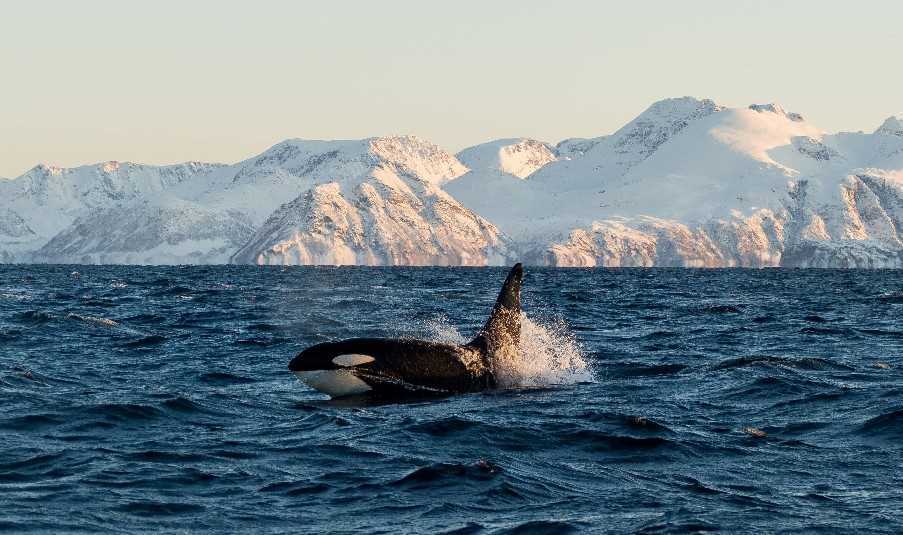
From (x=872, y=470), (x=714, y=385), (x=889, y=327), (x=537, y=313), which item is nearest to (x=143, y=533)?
Answer: (x=872, y=470)

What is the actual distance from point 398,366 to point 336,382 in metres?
1.28

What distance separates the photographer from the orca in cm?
2375

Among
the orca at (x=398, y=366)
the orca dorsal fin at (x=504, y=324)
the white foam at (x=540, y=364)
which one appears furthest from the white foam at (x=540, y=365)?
the orca at (x=398, y=366)

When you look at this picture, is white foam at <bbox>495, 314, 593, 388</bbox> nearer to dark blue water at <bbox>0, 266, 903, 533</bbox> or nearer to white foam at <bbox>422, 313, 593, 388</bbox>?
white foam at <bbox>422, 313, 593, 388</bbox>

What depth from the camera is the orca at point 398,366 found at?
2375cm

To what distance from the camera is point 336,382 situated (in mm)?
23906

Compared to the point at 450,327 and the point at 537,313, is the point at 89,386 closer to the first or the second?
the point at 450,327

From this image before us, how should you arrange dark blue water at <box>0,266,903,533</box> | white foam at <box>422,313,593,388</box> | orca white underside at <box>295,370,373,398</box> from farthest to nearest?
white foam at <box>422,313,593,388</box>, orca white underside at <box>295,370,373,398</box>, dark blue water at <box>0,266,903,533</box>

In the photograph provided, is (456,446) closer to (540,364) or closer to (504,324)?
(504,324)

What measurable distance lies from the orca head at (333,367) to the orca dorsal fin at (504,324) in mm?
3253

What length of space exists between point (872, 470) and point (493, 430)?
5.97m

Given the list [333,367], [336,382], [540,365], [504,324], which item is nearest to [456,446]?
[333,367]

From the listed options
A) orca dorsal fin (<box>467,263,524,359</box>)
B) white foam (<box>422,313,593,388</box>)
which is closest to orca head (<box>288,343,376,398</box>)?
orca dorsal fin (<box>467,263,524,359</box>)

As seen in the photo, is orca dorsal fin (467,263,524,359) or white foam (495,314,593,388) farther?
white foam (495,314,593,388)
